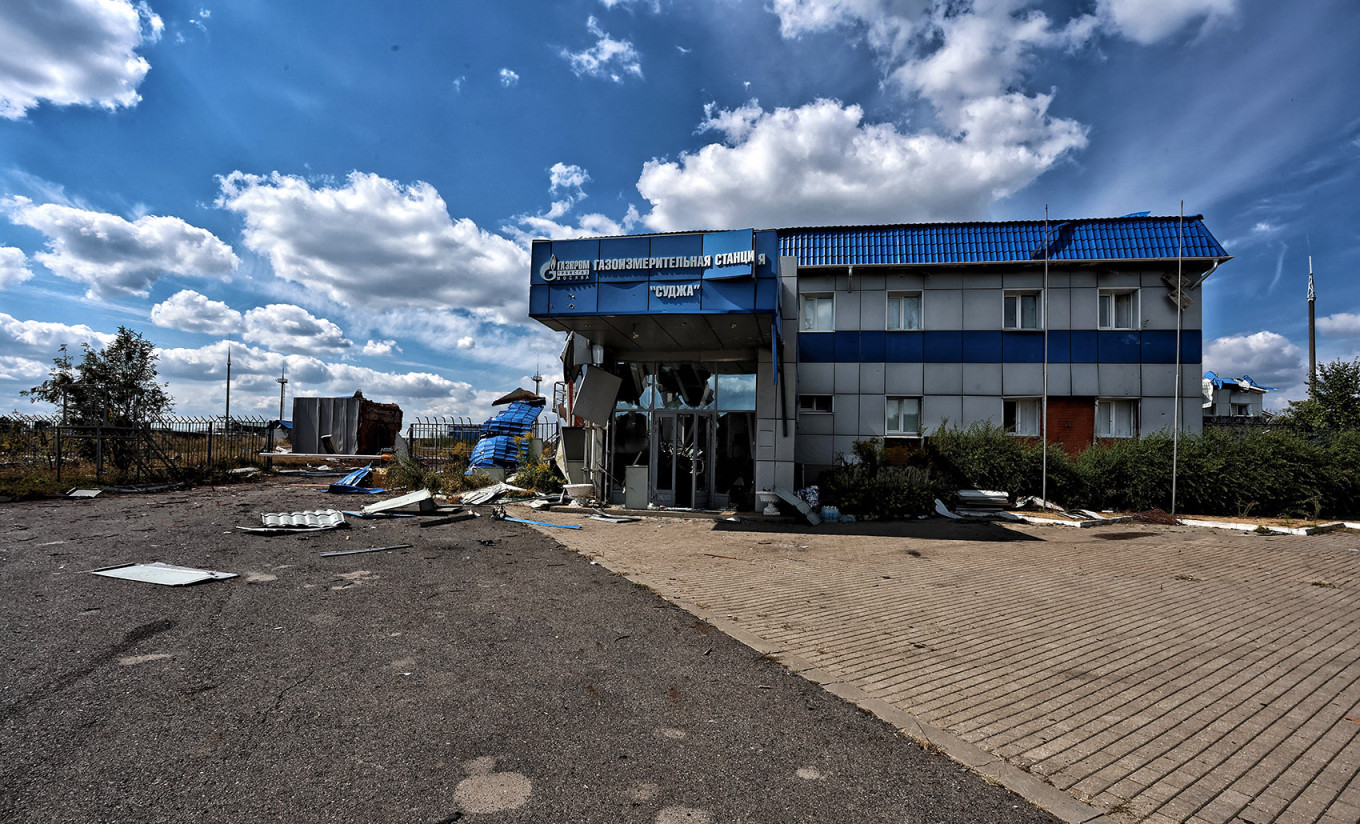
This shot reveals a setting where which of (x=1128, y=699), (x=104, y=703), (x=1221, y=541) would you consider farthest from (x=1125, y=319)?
(x=104, y=703)

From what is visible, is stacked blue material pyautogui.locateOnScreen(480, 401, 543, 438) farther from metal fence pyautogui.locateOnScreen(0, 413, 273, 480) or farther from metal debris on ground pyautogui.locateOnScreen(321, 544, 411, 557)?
metal debris on ground pyautogui.locateOnScreen(321, 544, 411, 557)

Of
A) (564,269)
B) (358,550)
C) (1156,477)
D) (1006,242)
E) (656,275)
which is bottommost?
(358,550)

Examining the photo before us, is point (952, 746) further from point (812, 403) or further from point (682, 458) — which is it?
point (812, 403)

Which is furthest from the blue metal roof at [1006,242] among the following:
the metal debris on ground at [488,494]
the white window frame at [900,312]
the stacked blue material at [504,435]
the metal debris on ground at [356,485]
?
the metal debris on ground at [356,485]

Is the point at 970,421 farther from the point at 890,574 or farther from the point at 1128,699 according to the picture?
the point at 1128,699

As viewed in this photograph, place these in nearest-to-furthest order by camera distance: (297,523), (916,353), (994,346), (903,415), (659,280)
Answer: (297,523) < (659,280) < (994,346) < (916,353) < (903,415)

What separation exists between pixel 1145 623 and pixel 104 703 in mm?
7821

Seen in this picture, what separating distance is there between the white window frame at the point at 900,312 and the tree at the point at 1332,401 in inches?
609

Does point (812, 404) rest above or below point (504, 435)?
above

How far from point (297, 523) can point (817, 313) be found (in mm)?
14345

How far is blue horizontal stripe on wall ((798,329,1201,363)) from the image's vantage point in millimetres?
17234

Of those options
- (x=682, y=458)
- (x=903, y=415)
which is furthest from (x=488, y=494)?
(x=903, y=415)

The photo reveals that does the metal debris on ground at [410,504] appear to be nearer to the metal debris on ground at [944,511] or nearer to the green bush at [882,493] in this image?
the green bush at [882,493]

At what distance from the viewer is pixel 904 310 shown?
727 inches
